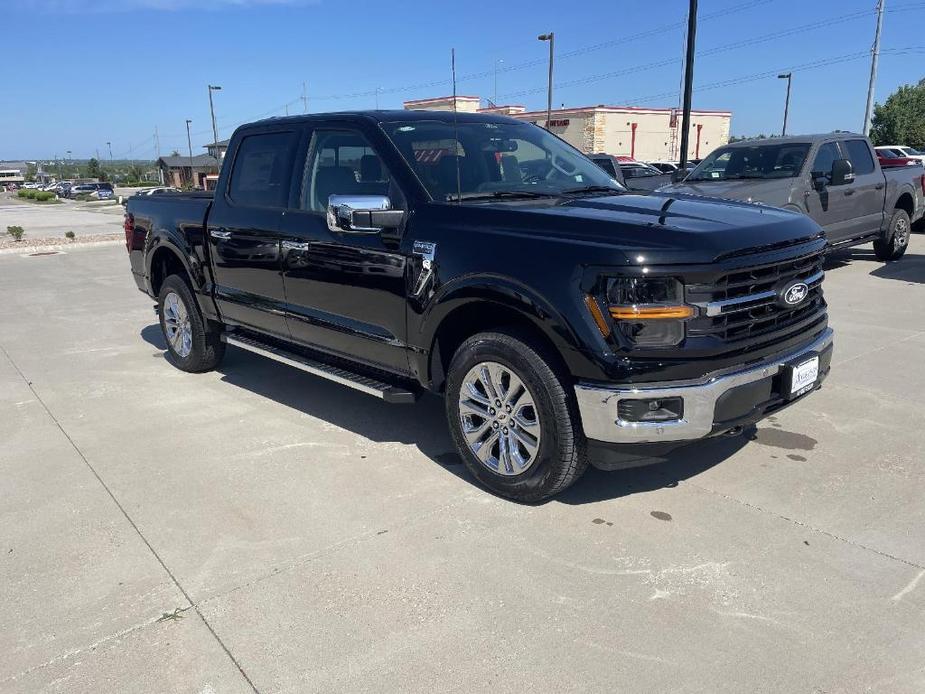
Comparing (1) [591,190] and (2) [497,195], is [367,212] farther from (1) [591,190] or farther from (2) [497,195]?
(1) [591,190]

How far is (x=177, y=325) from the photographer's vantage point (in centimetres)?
627

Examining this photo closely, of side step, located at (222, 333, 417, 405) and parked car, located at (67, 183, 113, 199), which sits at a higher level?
side step, located at (222, 333, 417, 405)

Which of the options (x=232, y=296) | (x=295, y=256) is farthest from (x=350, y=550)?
(x=232, y=296)

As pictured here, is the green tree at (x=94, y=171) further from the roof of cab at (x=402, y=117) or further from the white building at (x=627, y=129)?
the roof of cab at (x=402, y=117)

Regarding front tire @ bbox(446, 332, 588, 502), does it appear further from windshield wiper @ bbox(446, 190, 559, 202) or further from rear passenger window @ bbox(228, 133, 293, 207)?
A: rear passenger window @ bbox(228, 133, 293, 207)

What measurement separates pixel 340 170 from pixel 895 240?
951 cm

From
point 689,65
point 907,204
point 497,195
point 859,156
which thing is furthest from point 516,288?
point 689,65

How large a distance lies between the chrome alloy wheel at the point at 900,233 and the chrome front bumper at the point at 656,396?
30.3 feet

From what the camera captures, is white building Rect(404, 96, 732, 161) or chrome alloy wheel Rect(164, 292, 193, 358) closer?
chrome alloy wheel Rect(164, 292, 193, 358)

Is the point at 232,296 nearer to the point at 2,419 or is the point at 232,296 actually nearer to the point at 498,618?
the point at 2,419

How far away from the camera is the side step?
13.3ft

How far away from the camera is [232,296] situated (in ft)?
17.5

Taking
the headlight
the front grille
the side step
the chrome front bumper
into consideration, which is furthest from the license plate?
the side step

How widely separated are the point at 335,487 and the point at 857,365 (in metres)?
4.25
